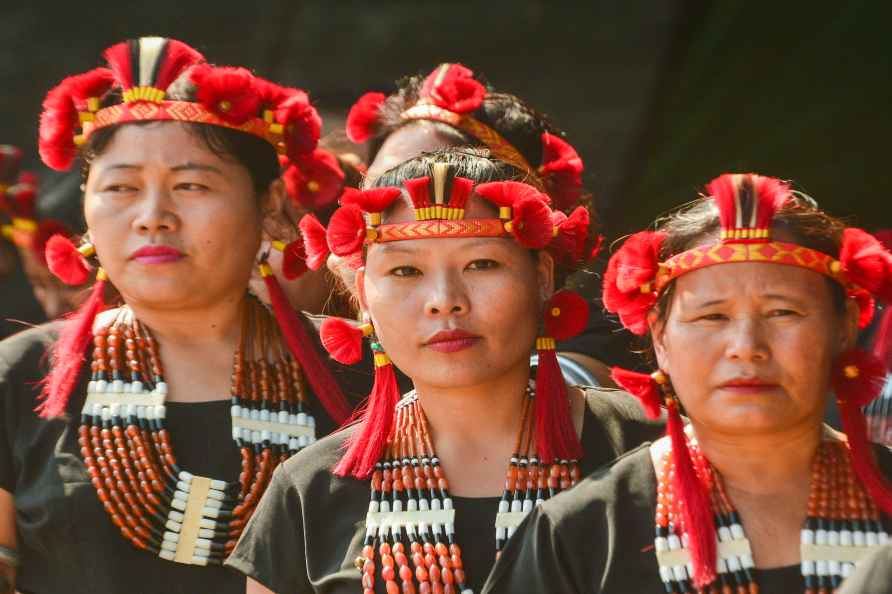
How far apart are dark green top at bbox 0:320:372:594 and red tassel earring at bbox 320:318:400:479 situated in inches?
12.1

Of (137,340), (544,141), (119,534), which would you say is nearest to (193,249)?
(137,340)

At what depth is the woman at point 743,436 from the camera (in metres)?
2.56

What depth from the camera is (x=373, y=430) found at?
293cm

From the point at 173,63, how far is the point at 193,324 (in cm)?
60

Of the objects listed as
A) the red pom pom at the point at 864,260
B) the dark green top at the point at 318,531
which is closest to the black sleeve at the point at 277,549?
the dark green top at the point at 318,531

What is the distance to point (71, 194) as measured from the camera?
5.23 metres

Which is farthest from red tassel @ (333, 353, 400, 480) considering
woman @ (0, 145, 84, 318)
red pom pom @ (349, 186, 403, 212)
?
woman @ (0, 145, 84, 318)

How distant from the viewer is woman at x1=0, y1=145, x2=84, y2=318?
457 centimetres

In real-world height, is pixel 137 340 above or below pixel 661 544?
above

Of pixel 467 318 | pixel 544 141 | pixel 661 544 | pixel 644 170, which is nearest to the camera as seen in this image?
pixel 661 544

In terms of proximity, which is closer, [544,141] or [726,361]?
[726,361]

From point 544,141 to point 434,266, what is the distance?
86cm

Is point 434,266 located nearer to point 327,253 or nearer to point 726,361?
point 327,253

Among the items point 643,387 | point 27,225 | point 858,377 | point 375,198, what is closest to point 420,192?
point 375,198
